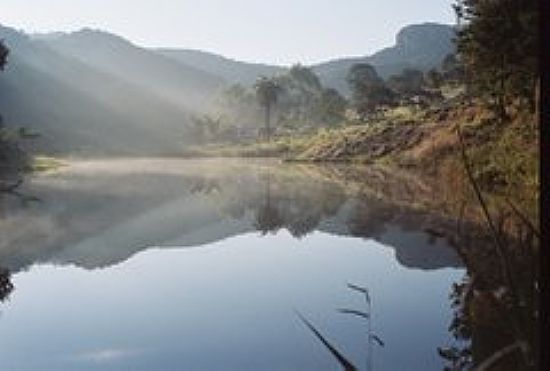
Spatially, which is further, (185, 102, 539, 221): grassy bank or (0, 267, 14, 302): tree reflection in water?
(185, 102, 539, 221): grassy bank

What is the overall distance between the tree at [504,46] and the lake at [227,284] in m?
8.95

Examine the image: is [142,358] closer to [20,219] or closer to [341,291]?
[341,291]

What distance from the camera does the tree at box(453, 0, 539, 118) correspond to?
178ft

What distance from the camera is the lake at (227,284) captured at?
1873 centimetres

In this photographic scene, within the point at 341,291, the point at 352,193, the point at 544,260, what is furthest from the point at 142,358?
the point at 352,193

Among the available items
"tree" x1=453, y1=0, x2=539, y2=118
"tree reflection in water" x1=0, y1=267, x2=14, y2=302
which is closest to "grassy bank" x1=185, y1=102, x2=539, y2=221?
"tree" x1=453, y1=0, x2=539, y2=118

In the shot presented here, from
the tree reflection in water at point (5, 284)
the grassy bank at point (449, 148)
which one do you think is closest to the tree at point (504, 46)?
the grassy bank at point (449, 148)

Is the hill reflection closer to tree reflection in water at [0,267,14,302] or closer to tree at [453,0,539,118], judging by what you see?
tree reflection in water at [0,267,14,302]

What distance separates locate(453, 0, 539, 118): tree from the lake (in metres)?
8.95

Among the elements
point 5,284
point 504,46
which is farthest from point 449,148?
point 5,284

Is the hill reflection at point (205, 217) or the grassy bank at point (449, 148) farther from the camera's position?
the grassy bank at point (449, 148)

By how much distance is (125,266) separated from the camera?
34969 millimetres

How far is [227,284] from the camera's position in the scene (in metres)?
29.1

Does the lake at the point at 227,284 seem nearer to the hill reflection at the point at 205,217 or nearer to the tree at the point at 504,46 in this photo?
the hill reflection at the point at 205,217
